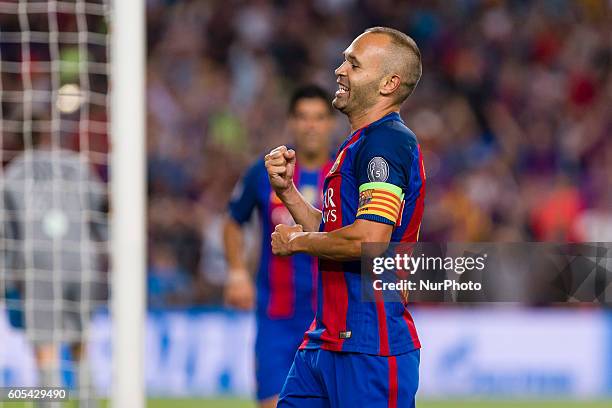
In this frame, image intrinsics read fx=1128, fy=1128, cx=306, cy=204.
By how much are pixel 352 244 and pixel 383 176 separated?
0.89 ft

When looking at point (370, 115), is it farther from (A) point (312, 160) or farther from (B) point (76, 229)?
(B) point (76, 229)

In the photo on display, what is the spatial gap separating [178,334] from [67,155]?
2.71 meters

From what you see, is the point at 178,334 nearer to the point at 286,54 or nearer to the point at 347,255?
the point at 286,54

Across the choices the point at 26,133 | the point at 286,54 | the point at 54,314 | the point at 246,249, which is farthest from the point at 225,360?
the point at 286,54

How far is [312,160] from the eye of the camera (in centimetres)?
701

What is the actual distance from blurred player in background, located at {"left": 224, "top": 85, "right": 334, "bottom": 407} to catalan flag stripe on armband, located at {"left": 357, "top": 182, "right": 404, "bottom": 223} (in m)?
2.67

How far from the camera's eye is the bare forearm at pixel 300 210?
4.62 metres

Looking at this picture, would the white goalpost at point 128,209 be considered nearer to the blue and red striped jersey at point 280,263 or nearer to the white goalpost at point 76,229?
the white goalpost at point 76,229

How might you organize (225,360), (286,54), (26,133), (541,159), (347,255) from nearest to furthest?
(347,255) → (26,133) → (225,360) → (541,159) → (286,54)

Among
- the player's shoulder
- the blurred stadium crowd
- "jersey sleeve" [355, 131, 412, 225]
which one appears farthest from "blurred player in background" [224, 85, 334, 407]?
the blurred stadium crowd

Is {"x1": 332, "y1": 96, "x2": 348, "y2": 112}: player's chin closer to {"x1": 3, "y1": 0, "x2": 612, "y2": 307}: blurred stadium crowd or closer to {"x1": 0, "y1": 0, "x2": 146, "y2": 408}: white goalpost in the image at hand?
{"x1": 0, "y1": 0, "x2": 146, "y2": 408}: white goalpost

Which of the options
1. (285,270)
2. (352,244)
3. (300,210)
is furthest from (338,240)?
(285,270)

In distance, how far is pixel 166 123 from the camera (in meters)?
13.5

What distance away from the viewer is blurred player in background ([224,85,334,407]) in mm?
6762
